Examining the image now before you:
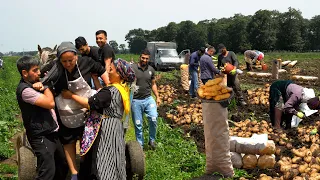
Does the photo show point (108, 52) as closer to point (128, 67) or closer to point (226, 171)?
point (128, 67)

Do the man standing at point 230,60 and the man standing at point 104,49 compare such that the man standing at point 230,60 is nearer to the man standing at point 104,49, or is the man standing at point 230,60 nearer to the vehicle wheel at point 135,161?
the man standing at point 104,49

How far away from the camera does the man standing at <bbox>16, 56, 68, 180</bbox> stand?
3283mm

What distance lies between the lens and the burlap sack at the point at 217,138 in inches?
180

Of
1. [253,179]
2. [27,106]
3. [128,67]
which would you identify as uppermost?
[128,67]

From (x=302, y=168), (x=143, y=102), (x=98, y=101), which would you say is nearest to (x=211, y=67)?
(x=143, y=102)

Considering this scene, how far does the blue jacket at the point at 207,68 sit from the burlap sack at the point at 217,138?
15.1ft

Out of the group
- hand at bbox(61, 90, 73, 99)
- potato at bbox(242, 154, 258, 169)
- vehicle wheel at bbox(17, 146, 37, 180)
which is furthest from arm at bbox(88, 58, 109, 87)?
potato at bbox(242, 154, 258, 169)

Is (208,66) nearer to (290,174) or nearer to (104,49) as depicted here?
(104,49)

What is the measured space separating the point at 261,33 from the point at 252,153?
55195 mm

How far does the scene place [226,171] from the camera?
187 inches

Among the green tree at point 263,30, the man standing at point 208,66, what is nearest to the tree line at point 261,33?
the green tree at point 263,30

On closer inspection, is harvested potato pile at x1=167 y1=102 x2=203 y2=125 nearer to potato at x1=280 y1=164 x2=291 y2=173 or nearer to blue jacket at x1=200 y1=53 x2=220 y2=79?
blue jacket at x1=200 y1=53 x2=220 y2=79

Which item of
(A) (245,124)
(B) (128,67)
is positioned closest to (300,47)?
(A) (245,124)

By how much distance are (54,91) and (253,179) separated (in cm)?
299
